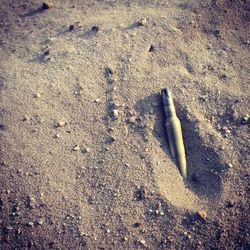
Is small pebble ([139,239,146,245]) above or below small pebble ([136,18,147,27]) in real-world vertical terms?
below

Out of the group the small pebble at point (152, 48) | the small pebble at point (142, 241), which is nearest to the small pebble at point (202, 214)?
the small pebble at point (142, 241)

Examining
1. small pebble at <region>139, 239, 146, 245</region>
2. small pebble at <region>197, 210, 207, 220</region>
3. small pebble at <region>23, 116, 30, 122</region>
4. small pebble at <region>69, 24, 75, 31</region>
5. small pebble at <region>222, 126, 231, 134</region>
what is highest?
small pebble at <region>69, 24, 75, 31</region>

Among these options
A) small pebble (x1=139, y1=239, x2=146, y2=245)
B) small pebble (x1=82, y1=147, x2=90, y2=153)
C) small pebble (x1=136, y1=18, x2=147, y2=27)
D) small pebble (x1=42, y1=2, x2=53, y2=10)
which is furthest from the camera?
small pebble (x1=42, y1=2, x2=53, y2=10)

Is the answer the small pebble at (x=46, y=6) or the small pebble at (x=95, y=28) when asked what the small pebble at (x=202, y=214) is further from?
the small pebble at (x=46, y=6)

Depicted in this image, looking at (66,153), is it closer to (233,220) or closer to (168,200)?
(168,200)

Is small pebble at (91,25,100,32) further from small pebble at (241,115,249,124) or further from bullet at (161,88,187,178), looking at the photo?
small pebble at (241,115,249,124)

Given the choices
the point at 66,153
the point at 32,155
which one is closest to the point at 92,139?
the point at 66,153

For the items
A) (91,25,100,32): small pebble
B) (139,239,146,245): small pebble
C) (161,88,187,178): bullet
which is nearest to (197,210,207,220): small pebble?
(161,88,187,178): bullet
